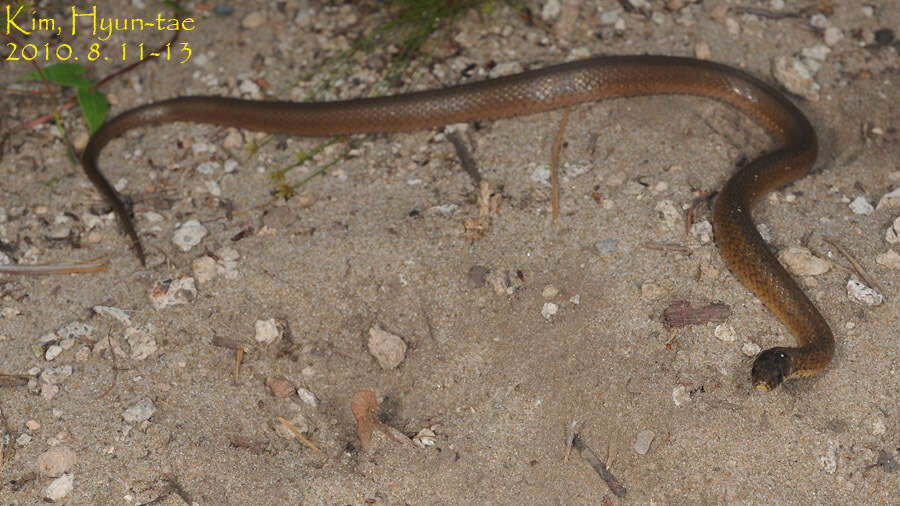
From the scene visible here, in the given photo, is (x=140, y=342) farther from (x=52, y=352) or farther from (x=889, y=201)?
(x=889, y=201)

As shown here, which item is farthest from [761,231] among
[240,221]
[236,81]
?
[236,81]

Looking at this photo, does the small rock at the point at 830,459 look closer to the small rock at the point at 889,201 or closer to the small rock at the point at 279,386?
the small rock at the point at 889,201

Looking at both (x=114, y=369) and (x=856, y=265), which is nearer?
(x=114, y=369)

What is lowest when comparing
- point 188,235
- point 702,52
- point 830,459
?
point 830,459

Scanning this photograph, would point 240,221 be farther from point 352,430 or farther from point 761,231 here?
point 761,231

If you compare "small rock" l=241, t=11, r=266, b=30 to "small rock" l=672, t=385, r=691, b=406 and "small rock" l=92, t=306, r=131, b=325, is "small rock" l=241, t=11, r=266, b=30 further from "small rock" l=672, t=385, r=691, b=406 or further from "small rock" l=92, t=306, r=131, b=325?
"small rock" l=672, t=385, r=691, b=406

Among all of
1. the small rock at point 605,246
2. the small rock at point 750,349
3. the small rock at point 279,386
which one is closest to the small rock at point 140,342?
the small rock at point 279,386

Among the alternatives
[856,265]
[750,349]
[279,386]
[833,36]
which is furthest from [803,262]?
[279,386]
